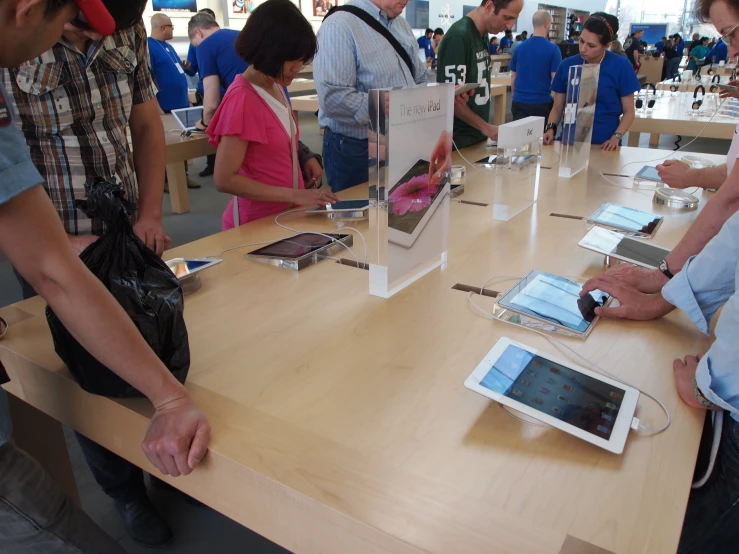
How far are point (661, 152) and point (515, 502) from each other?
2467 mm

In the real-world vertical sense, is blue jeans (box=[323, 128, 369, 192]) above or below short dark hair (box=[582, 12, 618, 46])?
below

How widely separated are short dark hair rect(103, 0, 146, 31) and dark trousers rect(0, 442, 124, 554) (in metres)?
0.70

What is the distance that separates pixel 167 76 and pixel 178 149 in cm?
141

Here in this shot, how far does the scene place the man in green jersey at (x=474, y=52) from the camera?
2.51 metres

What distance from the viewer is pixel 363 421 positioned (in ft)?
2.57

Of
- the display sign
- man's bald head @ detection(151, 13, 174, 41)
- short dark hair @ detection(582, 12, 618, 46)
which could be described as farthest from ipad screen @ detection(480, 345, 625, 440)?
man's bald head @ detection(151, 13, 174, 41)

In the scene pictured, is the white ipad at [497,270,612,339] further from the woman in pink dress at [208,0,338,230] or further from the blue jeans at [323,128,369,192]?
the blue jeans at [323,128,369,192]

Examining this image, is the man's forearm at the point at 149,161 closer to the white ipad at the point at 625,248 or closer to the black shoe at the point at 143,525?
the black shoe at the point at 143,525

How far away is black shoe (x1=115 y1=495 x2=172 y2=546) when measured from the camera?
1386 mm

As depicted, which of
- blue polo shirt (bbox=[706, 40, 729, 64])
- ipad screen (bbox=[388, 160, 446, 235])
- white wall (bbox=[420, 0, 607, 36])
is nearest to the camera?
ipad screen (bbox=[388, 160, 446, 235])

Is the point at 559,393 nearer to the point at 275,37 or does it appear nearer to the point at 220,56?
the point at 275,37

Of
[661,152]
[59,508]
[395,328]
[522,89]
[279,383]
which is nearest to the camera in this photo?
[59,508]

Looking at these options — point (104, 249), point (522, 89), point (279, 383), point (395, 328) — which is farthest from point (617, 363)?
point (522, 89)

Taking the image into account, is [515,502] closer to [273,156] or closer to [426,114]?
[426,114]
